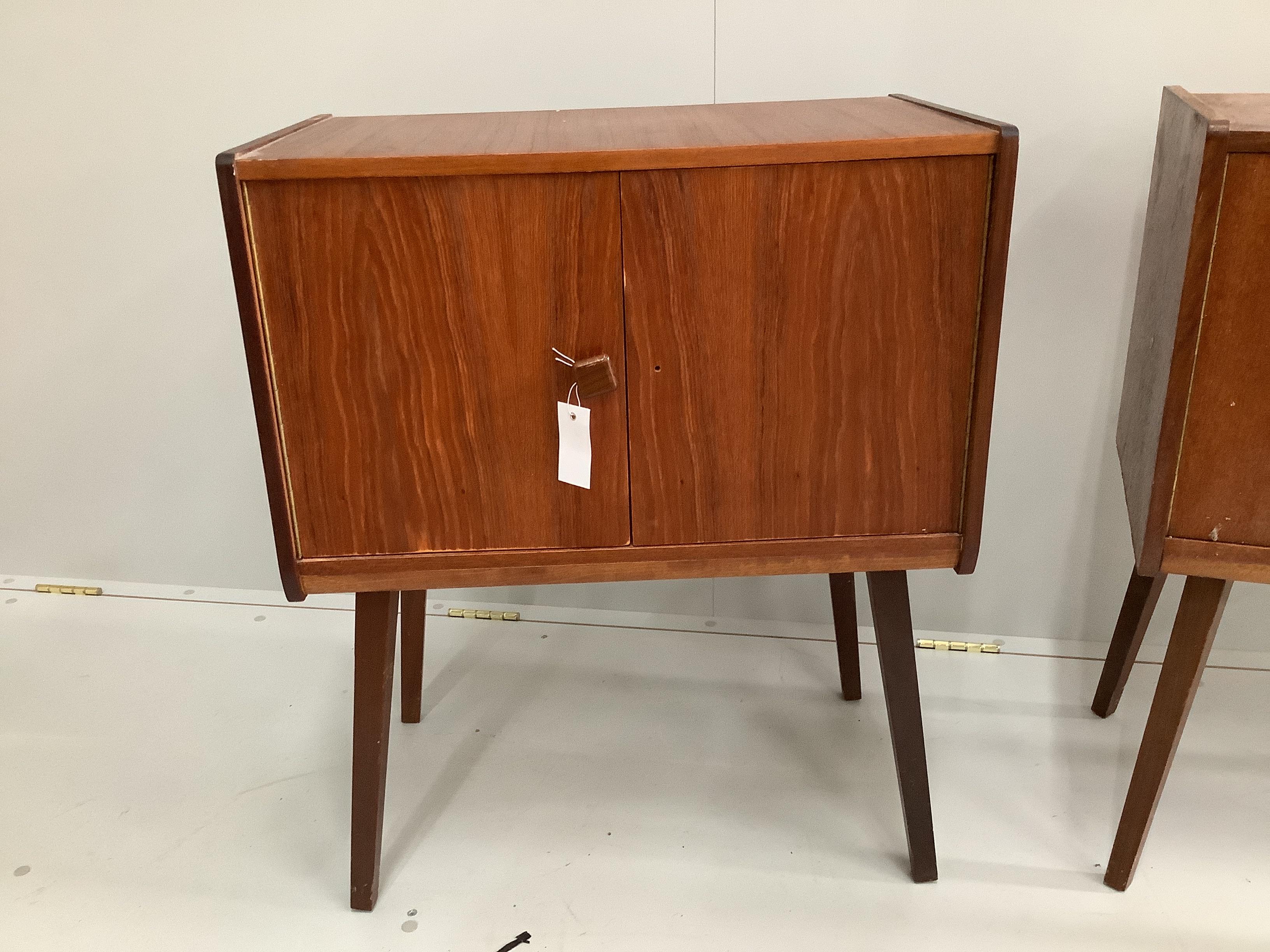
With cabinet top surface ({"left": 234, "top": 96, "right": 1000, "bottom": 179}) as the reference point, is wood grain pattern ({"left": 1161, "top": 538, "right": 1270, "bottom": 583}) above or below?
below

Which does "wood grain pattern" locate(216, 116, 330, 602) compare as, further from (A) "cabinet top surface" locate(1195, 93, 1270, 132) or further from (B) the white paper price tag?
(A) "cabinet top surface" locate(1195, 93, 1270, 132)

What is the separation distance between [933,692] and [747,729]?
0.29m

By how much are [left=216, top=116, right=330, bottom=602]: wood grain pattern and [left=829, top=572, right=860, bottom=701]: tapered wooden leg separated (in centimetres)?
75

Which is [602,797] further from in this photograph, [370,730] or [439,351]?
[439,351]

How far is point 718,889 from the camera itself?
1.16 metres

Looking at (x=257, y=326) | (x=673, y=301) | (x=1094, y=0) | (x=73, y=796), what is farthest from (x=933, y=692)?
(x=73, y=796)

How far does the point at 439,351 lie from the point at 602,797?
0.67 metres

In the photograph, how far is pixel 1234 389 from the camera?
899 millimetres

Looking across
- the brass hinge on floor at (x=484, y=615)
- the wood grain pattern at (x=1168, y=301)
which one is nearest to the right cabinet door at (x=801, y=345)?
the wood grain pattern at (x=1168, y=301)

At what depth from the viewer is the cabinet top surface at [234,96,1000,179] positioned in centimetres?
85

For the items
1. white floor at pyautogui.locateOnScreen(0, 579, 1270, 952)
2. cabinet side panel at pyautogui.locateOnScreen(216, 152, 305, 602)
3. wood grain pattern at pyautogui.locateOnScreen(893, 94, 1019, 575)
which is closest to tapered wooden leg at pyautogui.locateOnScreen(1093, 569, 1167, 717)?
white floor at pyautogui.locateOnScreen(0, 579, 1270, 952)

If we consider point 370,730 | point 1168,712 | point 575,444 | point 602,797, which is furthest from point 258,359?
point 1168,712

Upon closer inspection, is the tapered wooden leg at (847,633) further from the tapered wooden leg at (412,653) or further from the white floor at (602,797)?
the tapered wooden leg at (412,653)

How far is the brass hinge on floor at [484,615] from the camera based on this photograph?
67.8 inches
